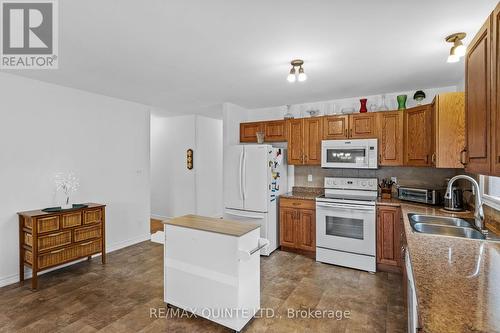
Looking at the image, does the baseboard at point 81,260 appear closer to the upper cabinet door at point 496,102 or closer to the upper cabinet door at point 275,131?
the upper cabinet door at point 275,131

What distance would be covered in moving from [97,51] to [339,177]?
139 inches

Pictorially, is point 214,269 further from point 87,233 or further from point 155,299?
point 87,233

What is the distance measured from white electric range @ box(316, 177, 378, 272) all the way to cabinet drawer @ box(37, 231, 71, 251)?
10.8 ft

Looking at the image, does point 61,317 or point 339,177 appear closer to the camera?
point 61,317

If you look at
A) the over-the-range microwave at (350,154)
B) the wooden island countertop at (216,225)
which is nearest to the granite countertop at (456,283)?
the wooden island countertop at (216,225)

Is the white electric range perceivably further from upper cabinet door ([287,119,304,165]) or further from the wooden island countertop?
the wooden island countertop

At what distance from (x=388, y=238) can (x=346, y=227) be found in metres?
0.52

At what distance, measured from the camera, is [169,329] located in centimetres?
219

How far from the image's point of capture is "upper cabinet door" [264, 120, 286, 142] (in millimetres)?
4312

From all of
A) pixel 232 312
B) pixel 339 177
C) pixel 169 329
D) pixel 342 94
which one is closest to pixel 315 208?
pixel 339 177

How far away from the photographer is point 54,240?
298 cm

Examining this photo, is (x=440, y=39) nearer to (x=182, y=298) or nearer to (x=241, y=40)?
(x=241, y=40)

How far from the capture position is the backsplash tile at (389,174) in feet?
11.5

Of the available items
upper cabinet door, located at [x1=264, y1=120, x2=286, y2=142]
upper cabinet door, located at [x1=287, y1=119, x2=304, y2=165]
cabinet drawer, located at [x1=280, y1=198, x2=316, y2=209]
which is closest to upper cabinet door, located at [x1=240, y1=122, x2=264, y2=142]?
upper cabinet door, located at [x1=264, y1=120, x2=286, y2=142]
